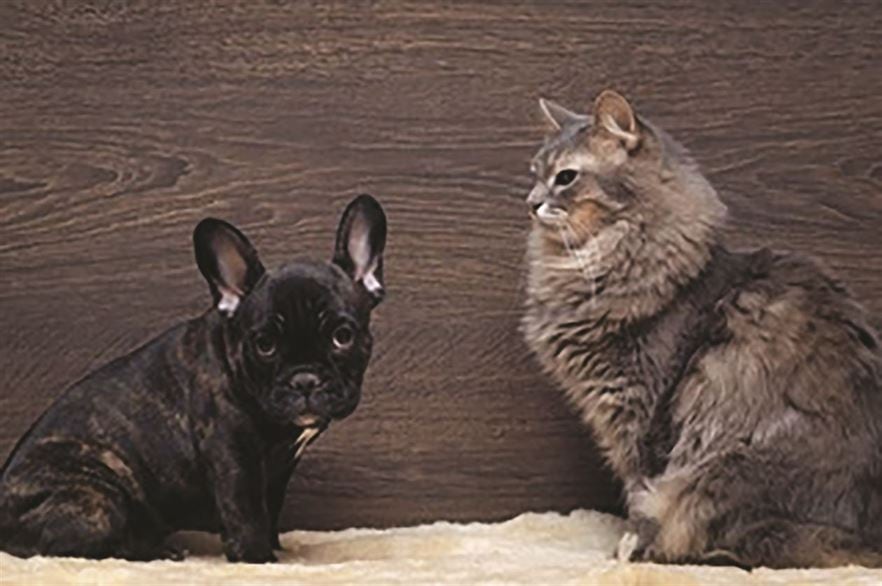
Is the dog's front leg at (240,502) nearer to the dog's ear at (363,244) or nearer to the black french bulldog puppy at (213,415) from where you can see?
the black french bulldog puppy at (213,415)

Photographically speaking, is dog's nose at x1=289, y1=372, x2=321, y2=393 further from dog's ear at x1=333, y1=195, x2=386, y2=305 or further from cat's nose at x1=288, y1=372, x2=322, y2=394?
dog's ear at x1=333, y1=195, x2=386, y2=305

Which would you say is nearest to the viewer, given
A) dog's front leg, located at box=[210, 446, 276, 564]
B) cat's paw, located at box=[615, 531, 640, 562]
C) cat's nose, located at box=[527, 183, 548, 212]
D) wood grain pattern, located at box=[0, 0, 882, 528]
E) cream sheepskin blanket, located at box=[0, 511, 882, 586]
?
cream sheepskin blanket, located at box=[0, 511, 882, 586]

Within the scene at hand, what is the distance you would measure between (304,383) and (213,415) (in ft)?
0.48

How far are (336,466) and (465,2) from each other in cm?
72

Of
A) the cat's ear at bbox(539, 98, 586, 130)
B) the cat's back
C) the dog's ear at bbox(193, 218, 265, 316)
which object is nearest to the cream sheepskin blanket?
the cat's back

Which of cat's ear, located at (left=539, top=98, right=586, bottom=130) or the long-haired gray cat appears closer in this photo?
the long-haired gray cat

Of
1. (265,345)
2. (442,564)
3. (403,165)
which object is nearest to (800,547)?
(442,564)

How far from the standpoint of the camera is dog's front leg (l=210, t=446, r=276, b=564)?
5.99 feet

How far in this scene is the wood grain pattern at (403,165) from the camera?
2252 mm

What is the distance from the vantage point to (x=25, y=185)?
7.38ft

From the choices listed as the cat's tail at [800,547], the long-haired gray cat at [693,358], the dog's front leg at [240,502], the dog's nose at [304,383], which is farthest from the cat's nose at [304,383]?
the cat's tail at [800,547]

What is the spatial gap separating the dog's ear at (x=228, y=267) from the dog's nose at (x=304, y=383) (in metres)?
0.14

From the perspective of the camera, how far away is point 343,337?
1.81 meters

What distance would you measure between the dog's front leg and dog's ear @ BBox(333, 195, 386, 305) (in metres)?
0.26
